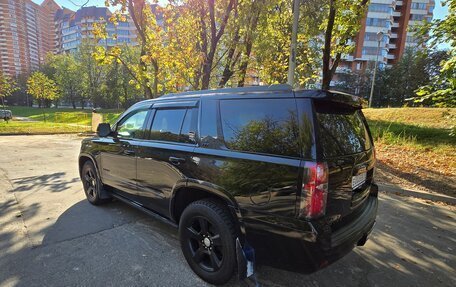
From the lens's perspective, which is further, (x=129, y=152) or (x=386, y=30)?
(x=386, y=30)

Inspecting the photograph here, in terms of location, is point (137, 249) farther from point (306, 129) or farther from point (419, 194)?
point (419, 194)

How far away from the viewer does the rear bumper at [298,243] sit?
196 cm

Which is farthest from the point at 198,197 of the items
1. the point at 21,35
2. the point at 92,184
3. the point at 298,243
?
the point at 21,35

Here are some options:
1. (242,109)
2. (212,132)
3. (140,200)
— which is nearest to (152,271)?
(140,200)

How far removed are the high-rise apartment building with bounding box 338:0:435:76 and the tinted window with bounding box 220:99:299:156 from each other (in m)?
54.5

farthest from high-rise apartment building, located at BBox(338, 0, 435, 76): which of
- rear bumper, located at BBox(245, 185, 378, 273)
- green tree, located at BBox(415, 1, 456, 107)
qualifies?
rear bumper, located at BBox(245, 185, 378, 273)

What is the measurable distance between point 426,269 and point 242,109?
2.79 metres

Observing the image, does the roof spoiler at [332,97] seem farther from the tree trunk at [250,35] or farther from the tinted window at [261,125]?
the tree trunk at [250,35]

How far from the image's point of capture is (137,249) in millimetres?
3164

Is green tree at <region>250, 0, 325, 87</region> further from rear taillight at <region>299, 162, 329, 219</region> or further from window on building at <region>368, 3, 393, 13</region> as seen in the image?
window on building at <region>368, 3, 393, 13</region>

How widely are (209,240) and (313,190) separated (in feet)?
3.97

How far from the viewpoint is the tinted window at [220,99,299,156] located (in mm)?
2094

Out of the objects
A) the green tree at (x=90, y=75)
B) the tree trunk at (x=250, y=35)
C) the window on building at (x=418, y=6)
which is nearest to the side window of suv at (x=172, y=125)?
the tree trunk at (x=250, y=35)

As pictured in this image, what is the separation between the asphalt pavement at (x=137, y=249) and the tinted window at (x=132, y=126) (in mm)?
1316
